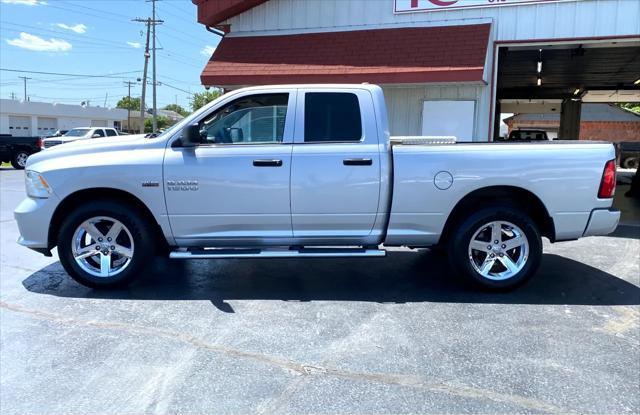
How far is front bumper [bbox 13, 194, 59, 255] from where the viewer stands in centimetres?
524

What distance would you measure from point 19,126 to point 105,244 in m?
68.4

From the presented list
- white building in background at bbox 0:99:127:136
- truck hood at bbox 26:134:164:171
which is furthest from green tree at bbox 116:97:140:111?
truck hood at bbox 26:134:164:171

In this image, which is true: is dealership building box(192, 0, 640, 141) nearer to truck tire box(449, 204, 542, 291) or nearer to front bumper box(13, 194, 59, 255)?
truck tire box(449, 204, 542, 291)

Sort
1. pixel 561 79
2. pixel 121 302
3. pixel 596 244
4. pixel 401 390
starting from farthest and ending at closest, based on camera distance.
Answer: pixel 561 79, pixel 596 244, pixel 121 302, pixel 401 390

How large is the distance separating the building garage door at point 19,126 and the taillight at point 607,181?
68.6 meters

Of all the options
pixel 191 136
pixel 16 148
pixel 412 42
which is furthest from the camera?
pixel 16 148

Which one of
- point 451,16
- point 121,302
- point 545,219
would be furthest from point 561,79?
point 121,302

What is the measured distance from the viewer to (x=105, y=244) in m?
5.38

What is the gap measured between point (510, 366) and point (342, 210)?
2204mm

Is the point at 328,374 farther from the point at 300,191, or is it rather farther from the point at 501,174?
the point at 501,174

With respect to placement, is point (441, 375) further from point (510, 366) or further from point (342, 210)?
point (342, 210)

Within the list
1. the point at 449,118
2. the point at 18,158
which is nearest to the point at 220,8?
the point at 449,118

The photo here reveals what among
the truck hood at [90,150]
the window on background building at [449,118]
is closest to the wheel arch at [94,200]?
the truck hood at [90,150]

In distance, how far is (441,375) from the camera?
12.0ft
